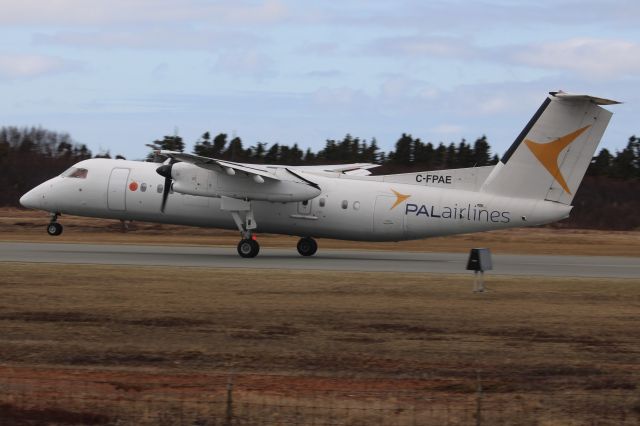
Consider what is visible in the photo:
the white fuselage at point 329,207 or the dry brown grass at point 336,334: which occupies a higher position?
the white fuselage at point 329,207

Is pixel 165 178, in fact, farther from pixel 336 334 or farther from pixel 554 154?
pixel 336 334

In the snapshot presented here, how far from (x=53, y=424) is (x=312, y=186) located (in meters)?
20.8

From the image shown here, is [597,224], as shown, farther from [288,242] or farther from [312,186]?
[312,186]

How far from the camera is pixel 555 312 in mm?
18875

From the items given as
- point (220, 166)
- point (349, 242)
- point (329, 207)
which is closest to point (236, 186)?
point (220, 166)

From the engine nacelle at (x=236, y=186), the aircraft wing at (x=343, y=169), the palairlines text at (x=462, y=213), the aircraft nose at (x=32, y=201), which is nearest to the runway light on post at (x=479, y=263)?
the palairlines text at (x=462, y=213)

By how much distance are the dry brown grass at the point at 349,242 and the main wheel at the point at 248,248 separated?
8.65 meters

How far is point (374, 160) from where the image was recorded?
9331 cm

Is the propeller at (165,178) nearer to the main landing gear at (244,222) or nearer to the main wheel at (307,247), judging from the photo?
the main landing gear at (244,222)

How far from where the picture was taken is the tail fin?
27.7 m

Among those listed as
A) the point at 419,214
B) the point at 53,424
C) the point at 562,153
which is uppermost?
the point at 562,153

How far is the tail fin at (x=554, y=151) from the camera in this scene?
27.7 m

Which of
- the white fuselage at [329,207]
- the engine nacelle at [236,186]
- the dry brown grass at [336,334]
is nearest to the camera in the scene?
the dry brown grass at [336,334]

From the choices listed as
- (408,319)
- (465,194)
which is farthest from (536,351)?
(465,194)
